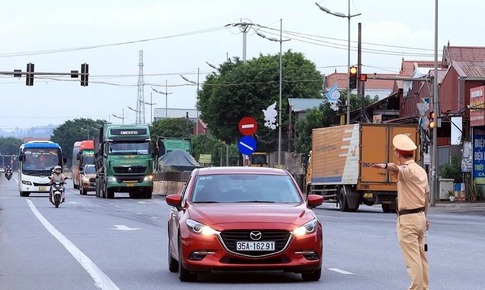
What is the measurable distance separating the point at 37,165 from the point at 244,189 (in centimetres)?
5422

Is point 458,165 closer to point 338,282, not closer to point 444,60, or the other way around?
point 444,60

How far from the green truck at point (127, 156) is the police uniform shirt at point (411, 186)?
50.1 metres

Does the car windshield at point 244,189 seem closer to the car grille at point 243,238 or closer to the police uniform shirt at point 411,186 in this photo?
the car grille at point 243,238

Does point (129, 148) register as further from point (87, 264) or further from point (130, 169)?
point (87, 264)

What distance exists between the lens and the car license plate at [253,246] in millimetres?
15367

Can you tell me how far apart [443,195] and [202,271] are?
1845 inches

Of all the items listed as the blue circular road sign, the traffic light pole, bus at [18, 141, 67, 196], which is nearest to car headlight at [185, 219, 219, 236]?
the blue circular road sign

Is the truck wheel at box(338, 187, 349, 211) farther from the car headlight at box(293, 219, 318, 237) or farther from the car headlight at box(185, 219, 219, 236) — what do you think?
the car headlight at box(185, 219, 219, 236)

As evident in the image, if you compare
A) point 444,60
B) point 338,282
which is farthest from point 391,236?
point 444,60

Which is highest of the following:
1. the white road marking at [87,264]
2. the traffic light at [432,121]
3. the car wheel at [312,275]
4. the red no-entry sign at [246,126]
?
the traffic light at [432,121]

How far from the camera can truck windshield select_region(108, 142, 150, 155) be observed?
63719 mm

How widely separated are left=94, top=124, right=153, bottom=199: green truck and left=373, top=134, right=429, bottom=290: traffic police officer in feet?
165

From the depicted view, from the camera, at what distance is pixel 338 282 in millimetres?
15867

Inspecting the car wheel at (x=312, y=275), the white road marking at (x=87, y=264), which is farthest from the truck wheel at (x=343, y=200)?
the car wheel at (x=312, y=275)
